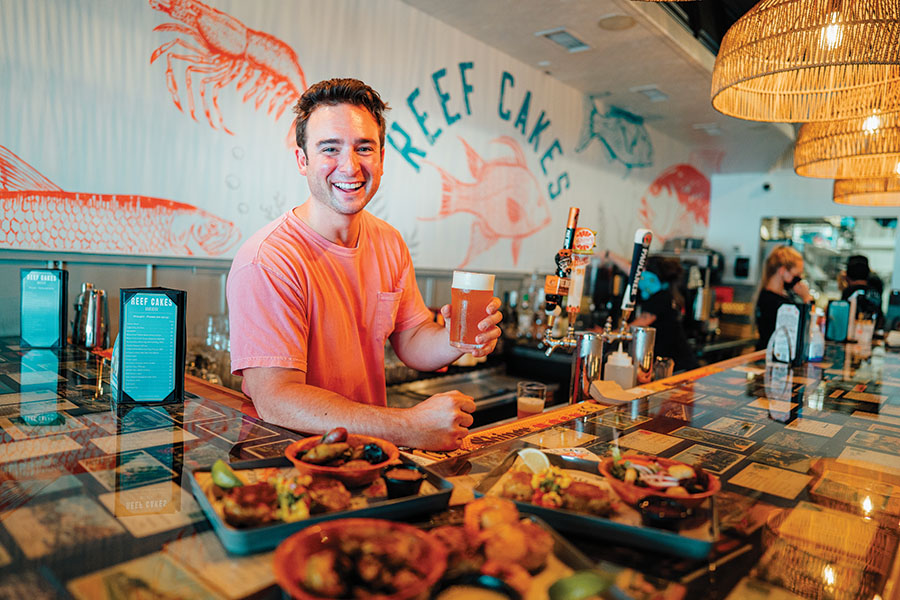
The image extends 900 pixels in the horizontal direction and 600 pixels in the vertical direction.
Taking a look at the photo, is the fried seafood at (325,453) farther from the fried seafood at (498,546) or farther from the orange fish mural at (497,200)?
the orange fish mural at (497,200)

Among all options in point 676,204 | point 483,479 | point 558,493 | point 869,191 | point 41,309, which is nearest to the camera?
point 558,493

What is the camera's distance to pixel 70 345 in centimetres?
242

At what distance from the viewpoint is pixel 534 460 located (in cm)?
109

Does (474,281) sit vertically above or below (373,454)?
above

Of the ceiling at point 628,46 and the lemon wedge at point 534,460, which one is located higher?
the ceiling at point 628,46

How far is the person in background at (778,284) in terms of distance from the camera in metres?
4.63

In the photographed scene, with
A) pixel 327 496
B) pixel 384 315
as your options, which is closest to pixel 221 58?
pixel 384 315

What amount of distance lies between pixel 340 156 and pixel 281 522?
1223 millimetres

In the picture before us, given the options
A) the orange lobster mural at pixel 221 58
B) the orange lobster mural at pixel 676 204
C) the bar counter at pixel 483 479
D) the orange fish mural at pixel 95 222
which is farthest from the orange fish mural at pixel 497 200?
the bar counter at pixel 483 479

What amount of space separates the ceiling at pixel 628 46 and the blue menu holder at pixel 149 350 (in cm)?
295

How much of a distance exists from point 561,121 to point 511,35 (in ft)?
4.32

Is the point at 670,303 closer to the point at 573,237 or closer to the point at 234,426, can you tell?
the point at 573,237

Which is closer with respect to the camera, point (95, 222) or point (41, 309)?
point (41, 309)

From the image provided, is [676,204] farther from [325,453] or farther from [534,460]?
[325,453]
